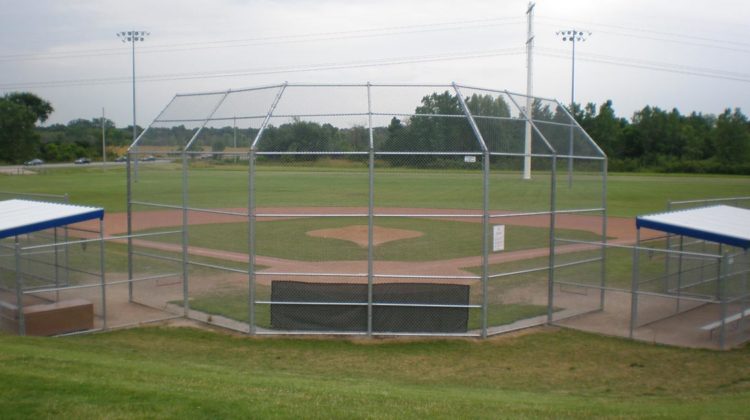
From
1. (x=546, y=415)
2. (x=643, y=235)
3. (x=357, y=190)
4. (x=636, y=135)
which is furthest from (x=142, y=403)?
(x=636, y=135)

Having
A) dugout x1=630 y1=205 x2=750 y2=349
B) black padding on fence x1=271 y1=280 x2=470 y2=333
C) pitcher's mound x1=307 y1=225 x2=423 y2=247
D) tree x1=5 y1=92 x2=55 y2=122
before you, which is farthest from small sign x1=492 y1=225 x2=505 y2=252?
tree x1=5 y1=92 x2=55 y2=122

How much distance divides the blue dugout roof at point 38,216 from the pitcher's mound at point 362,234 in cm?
1010

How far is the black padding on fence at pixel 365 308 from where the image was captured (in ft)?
37.5

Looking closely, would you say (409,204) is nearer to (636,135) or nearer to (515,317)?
(515,317)

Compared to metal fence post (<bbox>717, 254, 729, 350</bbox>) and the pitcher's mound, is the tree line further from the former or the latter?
the pitcher's mound

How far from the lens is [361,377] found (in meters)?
9.11

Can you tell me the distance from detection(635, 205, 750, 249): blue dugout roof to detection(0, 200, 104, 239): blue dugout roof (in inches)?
417

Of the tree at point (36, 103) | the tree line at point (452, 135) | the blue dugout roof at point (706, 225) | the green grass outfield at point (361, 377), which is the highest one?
the tree at point (36, 103)

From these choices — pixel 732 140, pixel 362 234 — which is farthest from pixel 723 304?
pixel 732 140

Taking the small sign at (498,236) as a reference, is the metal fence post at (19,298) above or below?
below

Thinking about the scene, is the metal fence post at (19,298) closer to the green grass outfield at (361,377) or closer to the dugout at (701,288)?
the green grass outfield at (361,377)

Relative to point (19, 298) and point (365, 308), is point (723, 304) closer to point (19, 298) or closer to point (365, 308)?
point (365, 308)

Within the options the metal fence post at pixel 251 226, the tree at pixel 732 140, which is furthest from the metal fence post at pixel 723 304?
the tree at pixel 732 140

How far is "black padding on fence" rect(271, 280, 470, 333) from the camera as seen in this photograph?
450 inches
